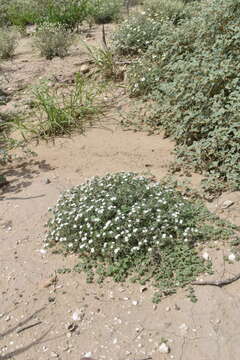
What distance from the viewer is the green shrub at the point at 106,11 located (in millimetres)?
10123

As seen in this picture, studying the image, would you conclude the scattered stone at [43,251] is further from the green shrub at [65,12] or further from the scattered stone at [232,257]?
the green shrub at [65,12]

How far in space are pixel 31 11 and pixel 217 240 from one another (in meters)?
8.57

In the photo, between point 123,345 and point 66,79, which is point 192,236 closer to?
point 123,345

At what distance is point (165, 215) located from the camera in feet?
10.3

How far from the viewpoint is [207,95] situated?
4195mm

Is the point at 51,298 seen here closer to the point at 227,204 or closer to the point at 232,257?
the point at 232,257

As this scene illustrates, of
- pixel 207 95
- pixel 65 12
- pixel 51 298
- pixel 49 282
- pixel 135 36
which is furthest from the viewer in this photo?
pixel 65 12

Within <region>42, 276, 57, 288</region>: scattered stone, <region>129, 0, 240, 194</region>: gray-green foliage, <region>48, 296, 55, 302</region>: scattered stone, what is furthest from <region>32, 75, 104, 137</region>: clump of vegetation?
<region>48, 296, 55, 302</region>: scattered stone

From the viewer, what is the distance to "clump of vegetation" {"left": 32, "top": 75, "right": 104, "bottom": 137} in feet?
17.1

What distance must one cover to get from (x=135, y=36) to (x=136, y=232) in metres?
4.33

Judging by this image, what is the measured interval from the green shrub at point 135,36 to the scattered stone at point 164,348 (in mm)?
4784

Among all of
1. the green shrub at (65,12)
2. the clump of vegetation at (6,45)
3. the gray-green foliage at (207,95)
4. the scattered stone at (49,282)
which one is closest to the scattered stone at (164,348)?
the scattered stone at (49,282)

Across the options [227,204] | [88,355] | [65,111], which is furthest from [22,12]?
[88,355]

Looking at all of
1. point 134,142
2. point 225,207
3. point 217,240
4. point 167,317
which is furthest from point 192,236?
point 134,142
